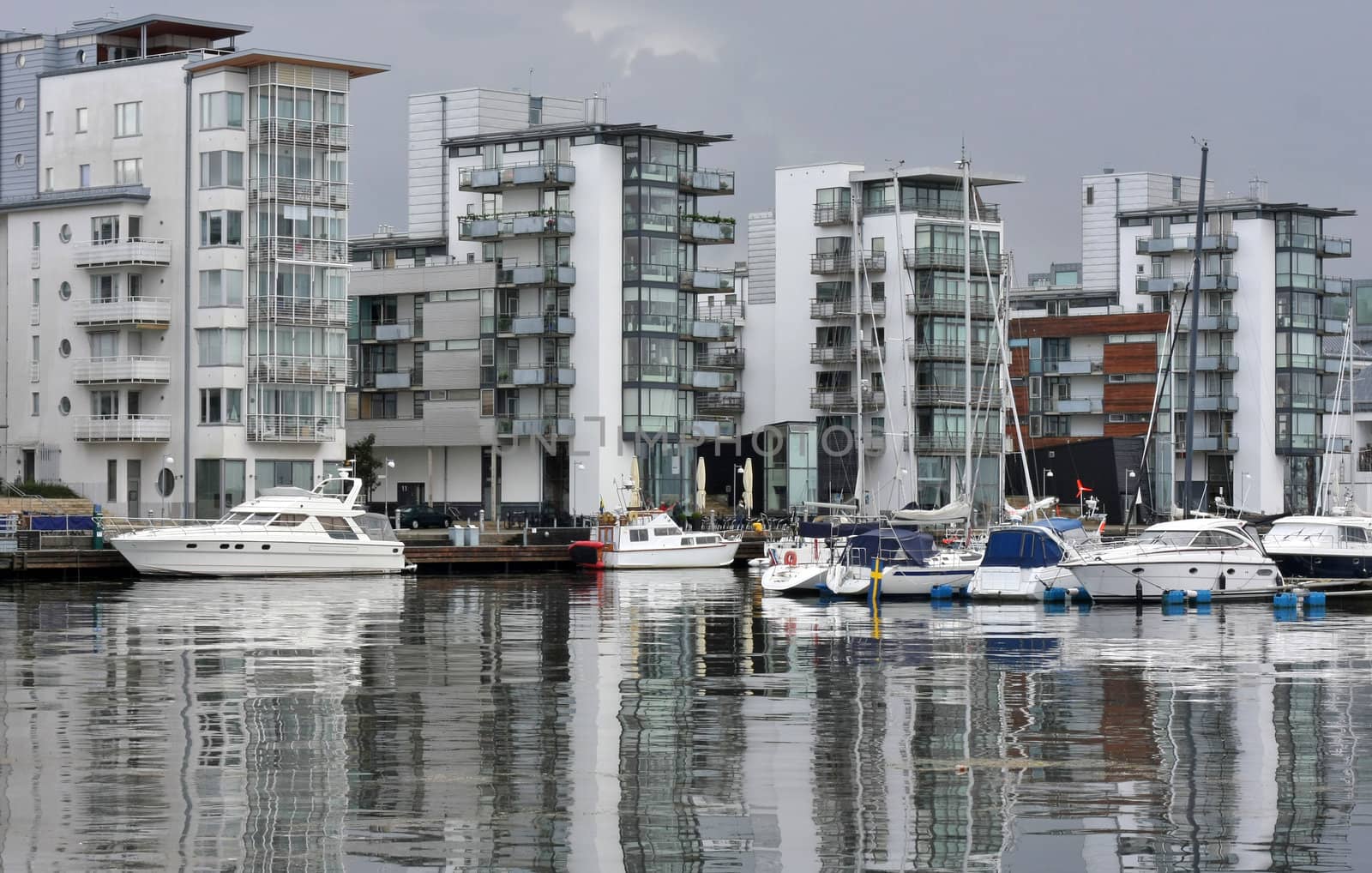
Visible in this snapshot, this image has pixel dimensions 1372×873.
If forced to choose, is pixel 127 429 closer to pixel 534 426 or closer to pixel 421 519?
pixel 421 519

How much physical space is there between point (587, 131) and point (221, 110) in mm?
24768

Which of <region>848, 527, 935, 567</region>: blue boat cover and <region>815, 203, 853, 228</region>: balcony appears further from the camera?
<region>815, 203, 853, 228</region>: balcony

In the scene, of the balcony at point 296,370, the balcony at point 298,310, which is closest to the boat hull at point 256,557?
the balcony at point 296,370

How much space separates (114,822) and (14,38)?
3744 inches

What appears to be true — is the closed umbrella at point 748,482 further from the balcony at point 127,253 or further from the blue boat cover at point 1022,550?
the blue boat cover at point 1022,550

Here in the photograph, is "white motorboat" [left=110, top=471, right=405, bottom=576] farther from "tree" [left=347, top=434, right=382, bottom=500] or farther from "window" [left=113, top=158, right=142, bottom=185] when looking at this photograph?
"tree" [left=347, top=434, right=382, bottom=500]

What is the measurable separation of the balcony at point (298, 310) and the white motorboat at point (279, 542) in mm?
15346

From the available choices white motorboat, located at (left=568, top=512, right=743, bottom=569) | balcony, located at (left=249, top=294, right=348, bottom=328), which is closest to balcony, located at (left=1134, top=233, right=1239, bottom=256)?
white motorboat, located at (left=568, top=512, right=743, bottom=569)

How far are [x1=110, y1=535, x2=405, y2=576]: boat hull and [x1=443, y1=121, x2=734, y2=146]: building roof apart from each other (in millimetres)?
37587

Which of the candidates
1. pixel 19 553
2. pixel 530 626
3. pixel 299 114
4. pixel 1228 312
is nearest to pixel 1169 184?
pixel 1228 312

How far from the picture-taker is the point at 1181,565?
68188mm

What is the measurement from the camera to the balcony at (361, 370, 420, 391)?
401 feet

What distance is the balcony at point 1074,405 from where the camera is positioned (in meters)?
146

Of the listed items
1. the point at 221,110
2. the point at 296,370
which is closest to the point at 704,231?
the point at 296,370
